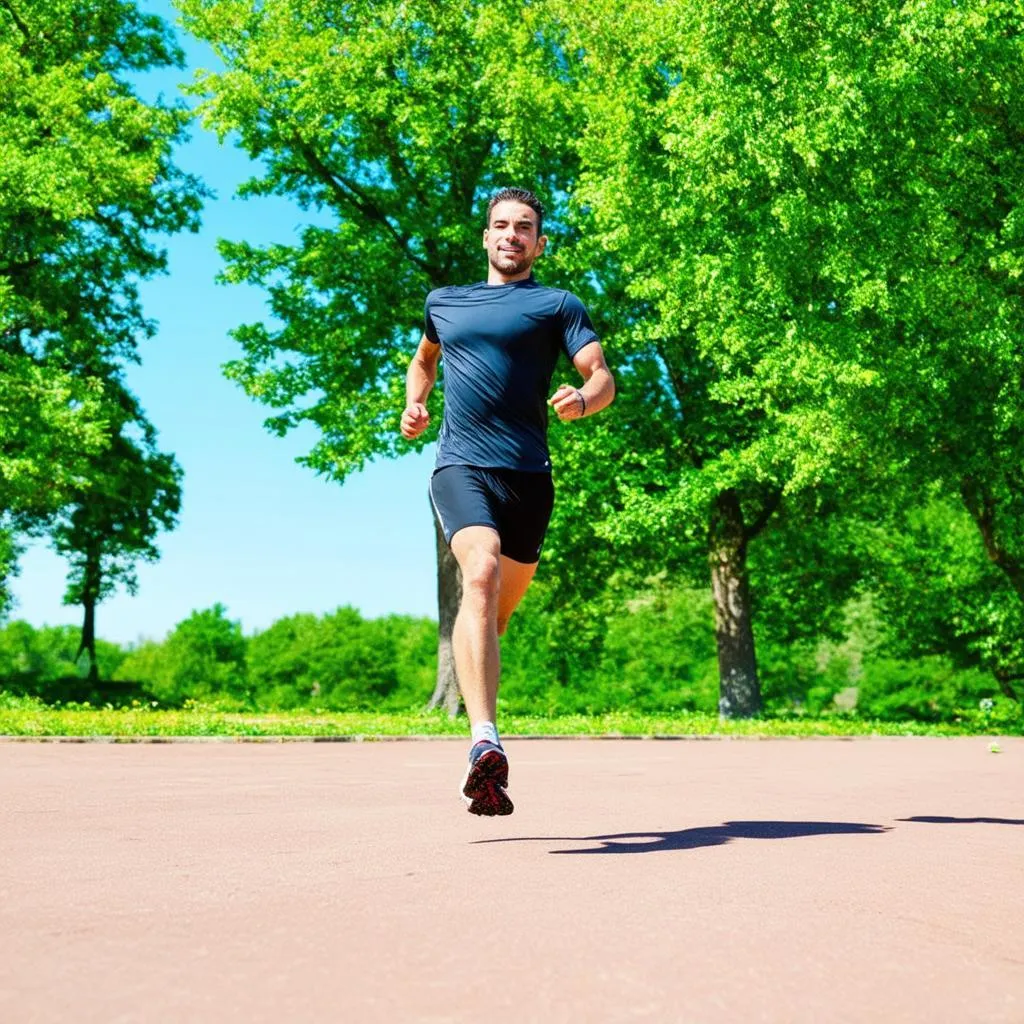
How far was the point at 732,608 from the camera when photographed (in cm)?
2556

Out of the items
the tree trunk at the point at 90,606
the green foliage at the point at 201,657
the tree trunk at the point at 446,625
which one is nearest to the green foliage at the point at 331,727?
the tree trunk at the point at 446,625

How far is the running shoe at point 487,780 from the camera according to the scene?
192 inches

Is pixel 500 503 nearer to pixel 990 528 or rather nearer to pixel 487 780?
pixel 487 780

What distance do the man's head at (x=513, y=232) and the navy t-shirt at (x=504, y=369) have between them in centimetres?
17

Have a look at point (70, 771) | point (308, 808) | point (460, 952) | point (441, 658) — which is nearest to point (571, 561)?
point (441, 658)

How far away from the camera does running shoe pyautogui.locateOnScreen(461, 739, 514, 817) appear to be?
16.0ft

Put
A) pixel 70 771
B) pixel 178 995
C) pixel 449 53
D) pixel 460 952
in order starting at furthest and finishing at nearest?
1. pixel 449 53
2. pixel 70 771
3. pixel 460 952
4. pixel 178 995

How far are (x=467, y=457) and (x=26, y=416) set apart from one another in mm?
19294

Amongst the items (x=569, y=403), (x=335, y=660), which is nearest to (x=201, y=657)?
(x=335, y=660)

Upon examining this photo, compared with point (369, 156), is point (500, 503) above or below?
below

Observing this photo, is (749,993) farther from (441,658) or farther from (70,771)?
(441,658)

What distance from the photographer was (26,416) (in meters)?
22.8

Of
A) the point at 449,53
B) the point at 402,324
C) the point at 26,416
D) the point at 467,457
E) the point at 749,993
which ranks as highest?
the point at 449,53

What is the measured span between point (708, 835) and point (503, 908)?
7.12ft
